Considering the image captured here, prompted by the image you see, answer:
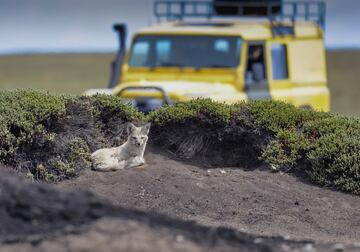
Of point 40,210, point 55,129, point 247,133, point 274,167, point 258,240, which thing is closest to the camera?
point 40,210

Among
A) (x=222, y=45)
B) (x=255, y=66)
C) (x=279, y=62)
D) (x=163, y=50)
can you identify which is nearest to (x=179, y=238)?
(x=255, y=66)

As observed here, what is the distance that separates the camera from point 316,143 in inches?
437

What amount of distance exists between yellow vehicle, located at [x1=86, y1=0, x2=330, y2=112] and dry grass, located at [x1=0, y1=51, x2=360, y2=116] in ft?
55.3

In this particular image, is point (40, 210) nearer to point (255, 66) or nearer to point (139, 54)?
point (255, 66)

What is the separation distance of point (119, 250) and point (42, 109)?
4764 millimetres

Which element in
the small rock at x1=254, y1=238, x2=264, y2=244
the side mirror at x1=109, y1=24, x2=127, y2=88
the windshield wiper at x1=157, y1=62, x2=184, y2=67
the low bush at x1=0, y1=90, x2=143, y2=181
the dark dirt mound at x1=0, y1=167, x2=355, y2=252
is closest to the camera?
the dark dirt mound at x1=0, y1=167, x2=355, y2=252

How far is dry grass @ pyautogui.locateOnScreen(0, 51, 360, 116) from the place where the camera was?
38.1 m

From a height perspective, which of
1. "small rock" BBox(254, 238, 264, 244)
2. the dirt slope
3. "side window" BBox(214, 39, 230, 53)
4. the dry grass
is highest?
"small rock" BBox(254, 238, 264, 244)

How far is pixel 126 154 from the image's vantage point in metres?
10.8

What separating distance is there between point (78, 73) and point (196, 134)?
37580 millimetres

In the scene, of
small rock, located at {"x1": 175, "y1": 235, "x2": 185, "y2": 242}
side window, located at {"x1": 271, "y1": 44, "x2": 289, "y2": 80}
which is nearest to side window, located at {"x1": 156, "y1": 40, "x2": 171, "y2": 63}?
side window, located at {"x1": 271, "y1": 44, "x2": 289, "y2": 80}

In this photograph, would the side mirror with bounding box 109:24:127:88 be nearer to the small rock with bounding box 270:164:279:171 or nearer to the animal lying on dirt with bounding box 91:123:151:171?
the animal lying on dirt with bounding box 91:123:151:171

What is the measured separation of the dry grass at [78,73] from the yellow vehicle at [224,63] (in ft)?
55.3

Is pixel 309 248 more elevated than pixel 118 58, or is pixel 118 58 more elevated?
pixel 309 248
